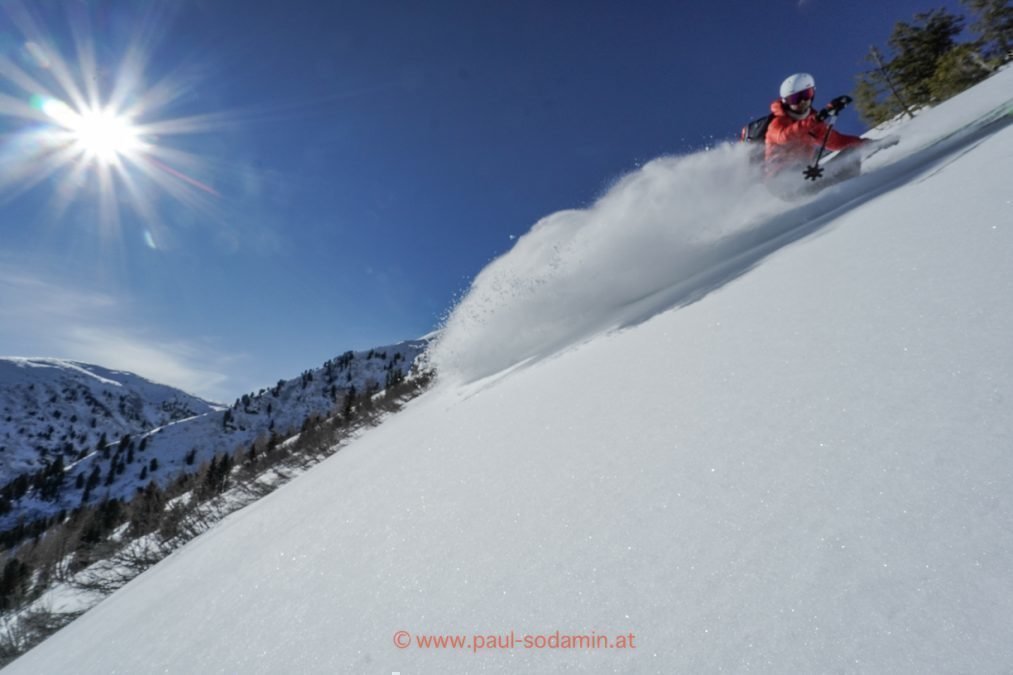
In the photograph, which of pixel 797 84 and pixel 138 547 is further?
pixel 138 547

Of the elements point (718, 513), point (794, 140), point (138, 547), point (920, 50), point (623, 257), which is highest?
point (920, 50)

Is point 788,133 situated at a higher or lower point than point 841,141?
higher

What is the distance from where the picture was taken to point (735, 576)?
102 cm

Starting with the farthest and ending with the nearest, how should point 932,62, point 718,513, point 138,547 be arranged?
point 932,62 < point 138,547 < point 718,513

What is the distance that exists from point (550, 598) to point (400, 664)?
20.8 inches

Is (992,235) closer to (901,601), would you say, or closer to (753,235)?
(901,601)

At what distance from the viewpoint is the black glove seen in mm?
7129

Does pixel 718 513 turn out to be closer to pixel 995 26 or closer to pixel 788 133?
pixel 788 133

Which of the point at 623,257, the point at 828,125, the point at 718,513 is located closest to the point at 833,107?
the point at 828,125

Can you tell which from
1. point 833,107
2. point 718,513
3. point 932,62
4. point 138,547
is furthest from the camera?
point 932,62

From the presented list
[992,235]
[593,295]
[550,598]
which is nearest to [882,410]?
[550,598]

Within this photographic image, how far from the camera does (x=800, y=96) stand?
734 centimetres

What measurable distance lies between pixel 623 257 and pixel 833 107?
179 inches

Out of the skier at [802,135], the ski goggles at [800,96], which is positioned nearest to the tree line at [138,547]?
the skier at [802,135]
